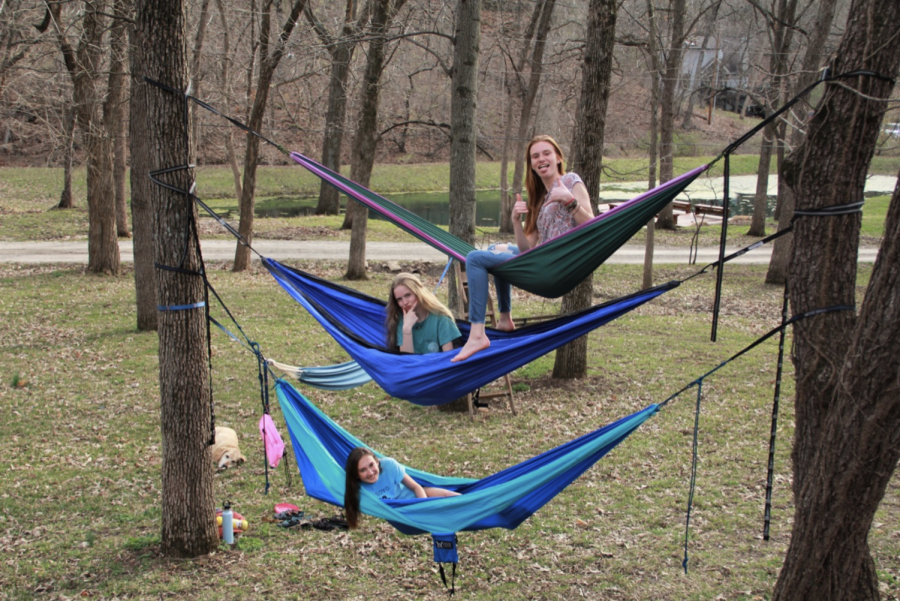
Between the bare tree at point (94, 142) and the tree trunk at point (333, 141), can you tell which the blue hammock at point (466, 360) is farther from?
the tree trunk at point (333, 141)

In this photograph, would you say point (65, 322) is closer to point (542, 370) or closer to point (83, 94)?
point (83, 94)

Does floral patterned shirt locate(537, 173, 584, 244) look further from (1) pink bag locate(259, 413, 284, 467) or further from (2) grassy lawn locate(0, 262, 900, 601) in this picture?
(1) pink bag locate(259, 413, 284, 467)

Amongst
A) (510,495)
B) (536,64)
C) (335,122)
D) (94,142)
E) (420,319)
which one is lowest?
(510,495)

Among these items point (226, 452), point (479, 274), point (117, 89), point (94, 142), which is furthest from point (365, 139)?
point (479, 274)

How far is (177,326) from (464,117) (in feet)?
11.3

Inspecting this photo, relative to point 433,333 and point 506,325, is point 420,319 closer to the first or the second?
point 433,333

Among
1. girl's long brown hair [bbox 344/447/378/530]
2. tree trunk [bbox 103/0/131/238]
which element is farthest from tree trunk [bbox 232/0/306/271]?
girl's long brown hair [bbox 344/447/378/530]

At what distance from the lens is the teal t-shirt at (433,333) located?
12.7 ft

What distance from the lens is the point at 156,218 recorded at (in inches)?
153

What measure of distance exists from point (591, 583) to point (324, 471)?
154 cm

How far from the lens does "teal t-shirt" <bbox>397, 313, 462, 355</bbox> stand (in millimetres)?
3881

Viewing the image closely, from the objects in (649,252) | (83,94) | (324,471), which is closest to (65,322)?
(83,94)

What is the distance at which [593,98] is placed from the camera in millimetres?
6438

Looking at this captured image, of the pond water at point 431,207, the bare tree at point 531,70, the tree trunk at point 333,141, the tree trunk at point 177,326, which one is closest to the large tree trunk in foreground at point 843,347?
the tree trunk at point 177,326
